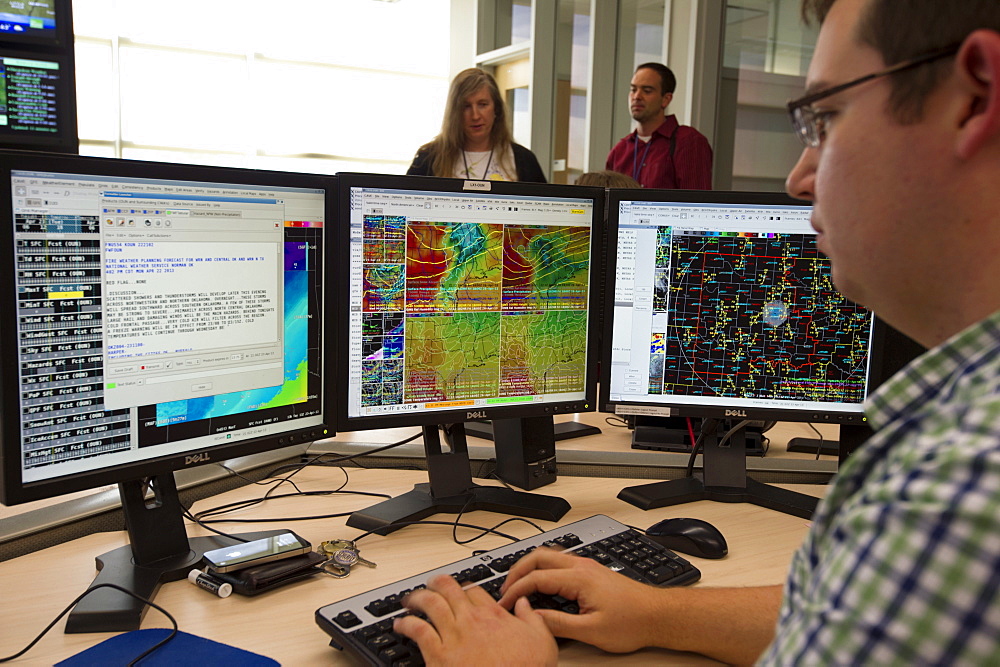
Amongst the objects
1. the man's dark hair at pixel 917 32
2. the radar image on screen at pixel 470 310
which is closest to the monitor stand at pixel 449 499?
the radar image on screen at pixel 470 310

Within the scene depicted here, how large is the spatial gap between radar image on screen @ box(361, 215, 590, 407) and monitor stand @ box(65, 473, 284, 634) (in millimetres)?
320

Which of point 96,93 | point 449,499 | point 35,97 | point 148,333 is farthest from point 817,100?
point 96,93

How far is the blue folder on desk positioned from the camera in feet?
2.80

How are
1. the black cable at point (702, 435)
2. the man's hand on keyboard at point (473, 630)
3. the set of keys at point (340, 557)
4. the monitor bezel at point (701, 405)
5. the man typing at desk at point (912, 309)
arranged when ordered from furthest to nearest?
1. the black cable at point (702, 435)
2. the monitor bezel at point (701, 405)
3. the set of keys at point (340, 557)
4. the man's hand on keyboard at point (473, 630)
5. the man typing at desk at point (912, 309)

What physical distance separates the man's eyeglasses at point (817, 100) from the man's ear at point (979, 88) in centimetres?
2

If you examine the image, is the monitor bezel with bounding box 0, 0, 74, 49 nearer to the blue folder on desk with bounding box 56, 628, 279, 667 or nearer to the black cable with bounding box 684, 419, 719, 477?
the blue folder on desk with bounding box 56, 628, 279, 667

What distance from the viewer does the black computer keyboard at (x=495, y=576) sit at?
0.87 m

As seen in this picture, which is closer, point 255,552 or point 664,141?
point 255,552

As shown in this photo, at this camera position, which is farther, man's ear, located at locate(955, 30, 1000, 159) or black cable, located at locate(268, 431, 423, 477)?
black cable, located at locate(268, 431, 423, 477)

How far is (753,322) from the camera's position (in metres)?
1.44

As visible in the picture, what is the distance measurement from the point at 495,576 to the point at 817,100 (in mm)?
686

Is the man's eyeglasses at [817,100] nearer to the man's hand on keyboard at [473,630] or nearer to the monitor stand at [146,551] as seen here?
the man's hand on keyboard at [473,630]

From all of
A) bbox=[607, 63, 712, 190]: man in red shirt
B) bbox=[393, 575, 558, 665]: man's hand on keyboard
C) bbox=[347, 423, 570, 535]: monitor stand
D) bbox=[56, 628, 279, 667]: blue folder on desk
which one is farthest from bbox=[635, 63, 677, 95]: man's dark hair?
bbox=[56, 628, 279, 667]: blue folder on desk

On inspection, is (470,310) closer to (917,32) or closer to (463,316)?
(463,316)
